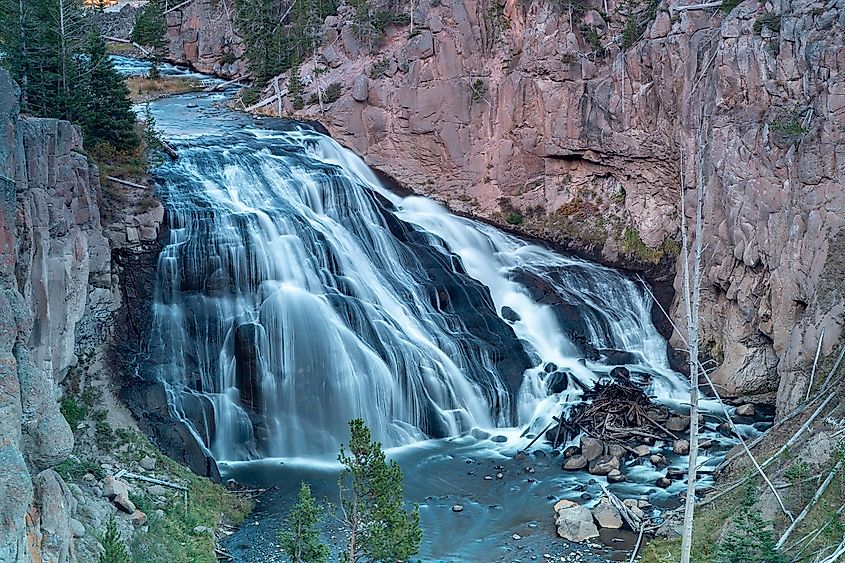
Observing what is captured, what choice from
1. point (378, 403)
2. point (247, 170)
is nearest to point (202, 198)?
point (247, 170)

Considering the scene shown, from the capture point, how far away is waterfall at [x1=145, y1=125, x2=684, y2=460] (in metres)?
23.8

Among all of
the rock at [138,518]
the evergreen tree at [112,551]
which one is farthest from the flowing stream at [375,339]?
the evergreen tree at [112,551]

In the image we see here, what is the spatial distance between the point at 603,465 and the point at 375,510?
922 cm

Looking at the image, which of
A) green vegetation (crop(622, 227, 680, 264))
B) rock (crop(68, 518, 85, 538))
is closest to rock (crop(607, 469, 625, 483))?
green vegetation (crop(622, 227, 680, 264))

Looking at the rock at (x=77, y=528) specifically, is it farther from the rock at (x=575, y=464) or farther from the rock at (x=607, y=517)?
the rock at (x=575, y=464)

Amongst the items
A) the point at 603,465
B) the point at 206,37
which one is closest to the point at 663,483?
the point at 603,465

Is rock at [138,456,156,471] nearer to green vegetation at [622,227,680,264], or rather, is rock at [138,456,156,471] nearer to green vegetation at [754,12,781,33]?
green vegetation at [622,227,680,264]

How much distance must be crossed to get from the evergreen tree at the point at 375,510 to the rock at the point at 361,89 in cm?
2264

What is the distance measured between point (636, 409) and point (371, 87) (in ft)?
55.2

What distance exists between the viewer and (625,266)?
31.8 m

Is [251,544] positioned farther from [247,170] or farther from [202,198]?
[247,170]

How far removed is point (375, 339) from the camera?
25.4 meters

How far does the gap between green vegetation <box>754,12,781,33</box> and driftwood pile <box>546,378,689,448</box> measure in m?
10.7

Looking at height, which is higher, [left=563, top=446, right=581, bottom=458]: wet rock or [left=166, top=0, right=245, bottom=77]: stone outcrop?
[left=166, top=0, right=245, bottom=77]: stone outcrop
